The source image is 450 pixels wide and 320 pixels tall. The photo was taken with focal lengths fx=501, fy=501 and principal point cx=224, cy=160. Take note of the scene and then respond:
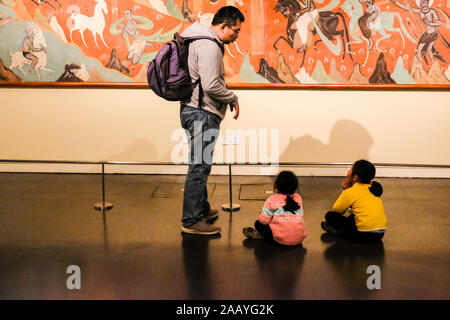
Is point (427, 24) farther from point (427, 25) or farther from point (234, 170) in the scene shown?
point (234, 170)

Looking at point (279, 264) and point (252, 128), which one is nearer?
point (279, 264)

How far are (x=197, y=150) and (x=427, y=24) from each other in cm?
373

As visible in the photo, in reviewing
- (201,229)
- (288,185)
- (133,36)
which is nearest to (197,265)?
(201,229)

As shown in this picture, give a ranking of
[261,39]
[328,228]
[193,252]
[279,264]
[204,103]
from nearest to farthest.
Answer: [279,264] < [193,252] < [204,103] < [328,228] < [261,39]

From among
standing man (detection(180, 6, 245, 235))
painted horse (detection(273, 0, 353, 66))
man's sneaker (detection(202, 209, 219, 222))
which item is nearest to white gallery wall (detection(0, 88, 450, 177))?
painted horse (detection(273, 0, 353, 66))

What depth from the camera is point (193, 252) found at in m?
4.41

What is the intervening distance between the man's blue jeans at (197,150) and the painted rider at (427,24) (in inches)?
129

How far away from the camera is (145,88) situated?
6816 mm

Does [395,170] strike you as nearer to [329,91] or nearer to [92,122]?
[329,91]

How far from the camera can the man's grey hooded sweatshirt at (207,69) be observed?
169 inches

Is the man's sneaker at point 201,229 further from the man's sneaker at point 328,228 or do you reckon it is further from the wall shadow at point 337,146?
the wall shadow at point 337,146

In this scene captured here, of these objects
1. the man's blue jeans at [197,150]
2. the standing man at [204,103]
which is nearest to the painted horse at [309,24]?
the standing man at [204,103]

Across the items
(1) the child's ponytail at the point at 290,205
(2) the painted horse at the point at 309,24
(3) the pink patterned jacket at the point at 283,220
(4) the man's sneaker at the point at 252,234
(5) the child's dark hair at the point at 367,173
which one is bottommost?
(4) the man's sneaker at the point at 252,234
